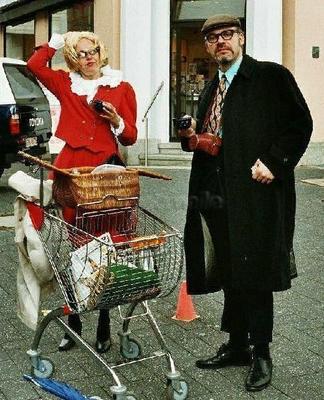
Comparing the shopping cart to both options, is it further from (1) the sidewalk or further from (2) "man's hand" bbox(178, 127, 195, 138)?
(2) "man's hand" bbox(178, 127, 195, 138)

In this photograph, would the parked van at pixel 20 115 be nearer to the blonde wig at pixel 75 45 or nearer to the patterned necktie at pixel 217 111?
the blonde wig at pixel 75 45

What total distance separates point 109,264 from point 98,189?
0.55 meters

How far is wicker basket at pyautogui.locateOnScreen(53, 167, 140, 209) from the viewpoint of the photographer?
4.15 m

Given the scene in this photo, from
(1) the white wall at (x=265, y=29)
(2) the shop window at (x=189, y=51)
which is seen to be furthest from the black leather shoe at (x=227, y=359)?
(2) the shop window at (x=189, y=51)

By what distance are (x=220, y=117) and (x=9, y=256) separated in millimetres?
3837

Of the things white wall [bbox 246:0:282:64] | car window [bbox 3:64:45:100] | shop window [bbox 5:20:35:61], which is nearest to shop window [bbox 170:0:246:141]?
white wall [bbox 246:0:282:64]

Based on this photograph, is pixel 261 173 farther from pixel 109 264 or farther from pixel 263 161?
pixel 109 264

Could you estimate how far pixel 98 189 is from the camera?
419cm

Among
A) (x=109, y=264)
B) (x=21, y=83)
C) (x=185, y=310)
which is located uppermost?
(x=21, y=83)

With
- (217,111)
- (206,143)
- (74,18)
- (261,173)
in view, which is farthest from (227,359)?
(74,18)

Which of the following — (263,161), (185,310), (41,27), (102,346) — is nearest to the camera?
(263,161)

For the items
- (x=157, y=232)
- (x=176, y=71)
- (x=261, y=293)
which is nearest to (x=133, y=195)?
(x=157, y=232)

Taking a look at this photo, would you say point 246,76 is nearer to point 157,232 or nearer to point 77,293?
point 157,232

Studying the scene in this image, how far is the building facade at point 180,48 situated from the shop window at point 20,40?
4.65 metres
